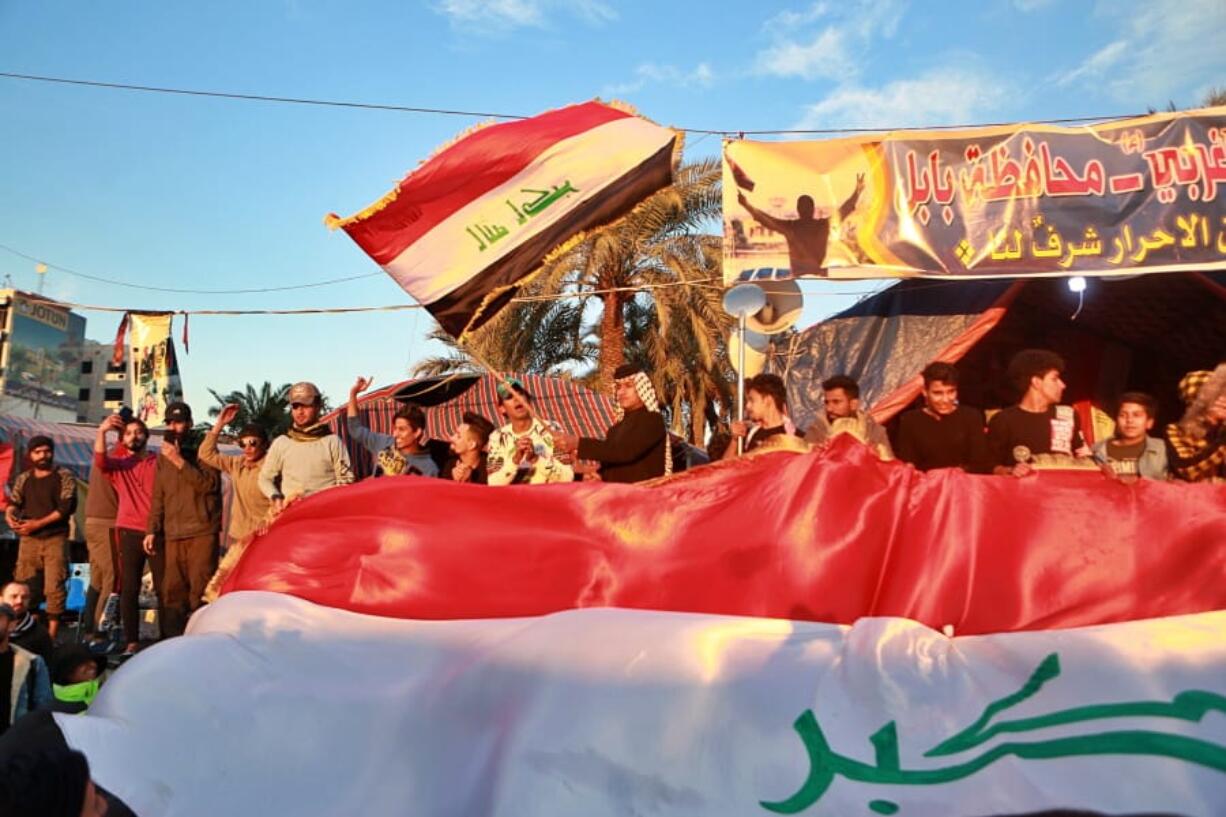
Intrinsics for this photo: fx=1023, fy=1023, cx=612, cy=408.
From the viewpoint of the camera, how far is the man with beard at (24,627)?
527cm

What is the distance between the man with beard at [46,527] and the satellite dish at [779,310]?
5.47m

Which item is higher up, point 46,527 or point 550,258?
point 550,258

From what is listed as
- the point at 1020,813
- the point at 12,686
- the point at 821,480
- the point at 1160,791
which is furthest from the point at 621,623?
the point at 12,686

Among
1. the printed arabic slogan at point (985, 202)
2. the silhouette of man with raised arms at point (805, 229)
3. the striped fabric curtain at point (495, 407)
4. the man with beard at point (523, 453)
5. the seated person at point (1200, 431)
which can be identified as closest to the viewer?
the seated person at point (1200, 431)

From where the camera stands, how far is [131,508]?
7570 millimetres

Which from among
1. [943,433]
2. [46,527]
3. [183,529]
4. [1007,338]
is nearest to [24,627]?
[183,529]

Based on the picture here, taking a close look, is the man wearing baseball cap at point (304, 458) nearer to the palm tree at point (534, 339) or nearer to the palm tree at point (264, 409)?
the palm tree at point (534, 339)

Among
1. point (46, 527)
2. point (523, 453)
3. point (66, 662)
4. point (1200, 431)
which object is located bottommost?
point (66, 662)

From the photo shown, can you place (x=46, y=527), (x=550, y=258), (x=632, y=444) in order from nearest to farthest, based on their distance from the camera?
(x=632, y=444) < (x=550, y=258) < (x=46, y=527)

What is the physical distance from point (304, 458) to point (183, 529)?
1.58 m

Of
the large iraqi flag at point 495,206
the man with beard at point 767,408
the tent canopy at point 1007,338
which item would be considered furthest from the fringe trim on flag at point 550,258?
the tent canopy at point 1007,338

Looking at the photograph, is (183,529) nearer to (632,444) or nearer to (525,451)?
(525,451)

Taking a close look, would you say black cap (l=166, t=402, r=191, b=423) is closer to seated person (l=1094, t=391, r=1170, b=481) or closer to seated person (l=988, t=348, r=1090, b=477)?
seated person (l=988, t=348, r=1090, b=477)

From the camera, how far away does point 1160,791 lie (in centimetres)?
295
